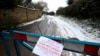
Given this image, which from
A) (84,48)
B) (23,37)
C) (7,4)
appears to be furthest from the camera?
(7,4)

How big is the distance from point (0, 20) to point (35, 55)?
1453 centimetres

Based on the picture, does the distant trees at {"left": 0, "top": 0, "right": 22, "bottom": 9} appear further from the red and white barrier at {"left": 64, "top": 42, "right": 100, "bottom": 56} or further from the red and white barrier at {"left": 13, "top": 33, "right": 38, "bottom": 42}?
the red and white barrier at {"left": 64, "top": 42, "right": 100, "bottom": 56}

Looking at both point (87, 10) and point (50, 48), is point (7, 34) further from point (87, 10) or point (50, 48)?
point (87, 10)

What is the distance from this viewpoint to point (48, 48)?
3256 mm

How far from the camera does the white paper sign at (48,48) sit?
322 cm

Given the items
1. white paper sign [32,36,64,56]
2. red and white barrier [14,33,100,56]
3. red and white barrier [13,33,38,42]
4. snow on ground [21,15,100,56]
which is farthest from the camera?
snow on ground [21,15,100,56]

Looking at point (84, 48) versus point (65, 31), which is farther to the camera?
point (65, 31)

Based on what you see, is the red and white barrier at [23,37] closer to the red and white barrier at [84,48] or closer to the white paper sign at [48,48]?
the white paper sign at [48,48]

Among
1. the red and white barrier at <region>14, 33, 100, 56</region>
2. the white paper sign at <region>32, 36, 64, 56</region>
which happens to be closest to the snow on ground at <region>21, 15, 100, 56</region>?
the white paper sign at <region>32, 36, 64, 56</region>

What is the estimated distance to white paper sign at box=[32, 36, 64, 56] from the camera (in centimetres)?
322

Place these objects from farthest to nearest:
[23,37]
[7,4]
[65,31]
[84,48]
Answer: [7,4], [65,31], [23,37], [84,48]

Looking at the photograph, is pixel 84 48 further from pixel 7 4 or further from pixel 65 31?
pixel 7 4

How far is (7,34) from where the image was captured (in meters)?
4.36

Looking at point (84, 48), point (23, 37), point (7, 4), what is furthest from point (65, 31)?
point (84, 48)
